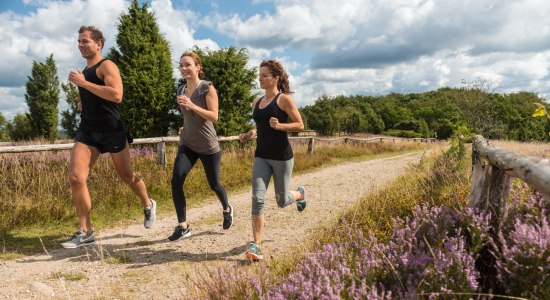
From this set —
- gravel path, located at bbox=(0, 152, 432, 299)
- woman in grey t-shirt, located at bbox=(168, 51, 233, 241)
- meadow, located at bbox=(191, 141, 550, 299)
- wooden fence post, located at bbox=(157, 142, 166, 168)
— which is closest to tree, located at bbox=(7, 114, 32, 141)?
wooden fence post, located at bbox=(157, 142, 166, 168)

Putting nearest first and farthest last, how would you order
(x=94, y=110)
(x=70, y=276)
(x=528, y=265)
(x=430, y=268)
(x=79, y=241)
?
(x=528, y=265) → (x=430, y=268) → (x=70, y=276) → (x=94, y=110) → (x=79, y=241)

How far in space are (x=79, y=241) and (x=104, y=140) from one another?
46.5 inches

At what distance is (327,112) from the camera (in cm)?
4419

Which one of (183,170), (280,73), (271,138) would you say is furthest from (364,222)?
(183,170)

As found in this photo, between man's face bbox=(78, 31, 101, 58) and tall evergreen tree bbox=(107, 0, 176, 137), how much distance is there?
10.8m

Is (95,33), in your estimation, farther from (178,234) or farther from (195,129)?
(178,234)

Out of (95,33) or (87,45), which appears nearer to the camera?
(87,45)

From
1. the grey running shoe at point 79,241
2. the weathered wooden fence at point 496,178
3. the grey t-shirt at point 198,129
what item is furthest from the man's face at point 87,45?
the weathered wooden fence at point 496,178

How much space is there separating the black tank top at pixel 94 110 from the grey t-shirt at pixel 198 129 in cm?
79

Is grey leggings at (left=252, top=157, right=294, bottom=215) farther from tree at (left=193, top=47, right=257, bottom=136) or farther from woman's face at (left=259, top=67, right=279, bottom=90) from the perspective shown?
tree at (left=193, top=47, right=257, bottom=136)

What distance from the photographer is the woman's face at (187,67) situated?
4.39 m

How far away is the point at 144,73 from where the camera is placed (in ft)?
48.6

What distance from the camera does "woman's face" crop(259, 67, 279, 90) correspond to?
13.4ft

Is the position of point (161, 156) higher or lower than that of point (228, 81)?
lower
